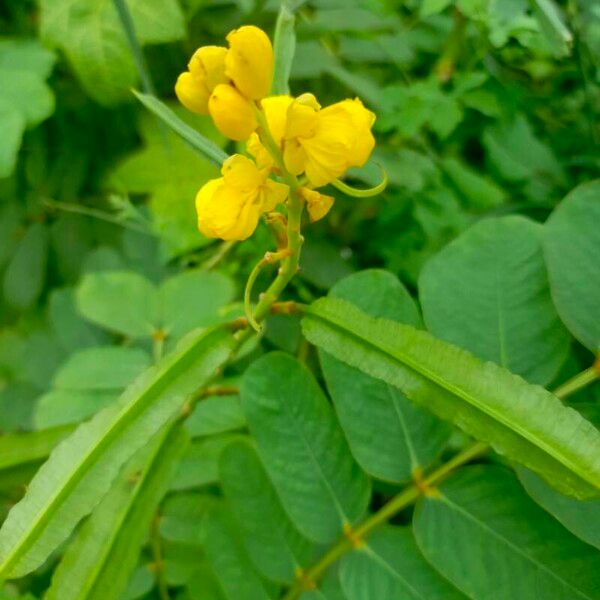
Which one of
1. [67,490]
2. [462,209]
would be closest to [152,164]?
[462,209]

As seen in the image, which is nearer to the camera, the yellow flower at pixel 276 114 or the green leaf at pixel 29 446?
the yellow flower at pixel 276 114

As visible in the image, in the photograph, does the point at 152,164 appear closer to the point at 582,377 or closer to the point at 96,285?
the point at 96,285

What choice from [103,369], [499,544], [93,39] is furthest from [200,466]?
[93,39]

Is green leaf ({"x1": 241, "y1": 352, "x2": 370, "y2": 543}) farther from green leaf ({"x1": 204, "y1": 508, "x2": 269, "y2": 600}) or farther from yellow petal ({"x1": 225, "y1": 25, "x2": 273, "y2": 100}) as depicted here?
yellow petal ({"x1": 225, "y1": 25, "x2": 273, "y2": 100})

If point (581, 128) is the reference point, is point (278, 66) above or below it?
above

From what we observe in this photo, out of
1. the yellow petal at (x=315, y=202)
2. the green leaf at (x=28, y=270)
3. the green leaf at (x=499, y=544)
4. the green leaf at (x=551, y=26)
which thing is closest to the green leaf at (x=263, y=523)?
the green leaf at (x=499, y=544)

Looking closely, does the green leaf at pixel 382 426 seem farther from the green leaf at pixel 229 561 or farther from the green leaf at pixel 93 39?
the green leaf at pixel 93 39

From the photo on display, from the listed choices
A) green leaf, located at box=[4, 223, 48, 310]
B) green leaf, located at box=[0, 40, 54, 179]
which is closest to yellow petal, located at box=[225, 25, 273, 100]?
green leaf, located at box=[0, 40, 54, 179]

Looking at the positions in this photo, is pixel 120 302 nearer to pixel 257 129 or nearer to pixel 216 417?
pixel 216 417
